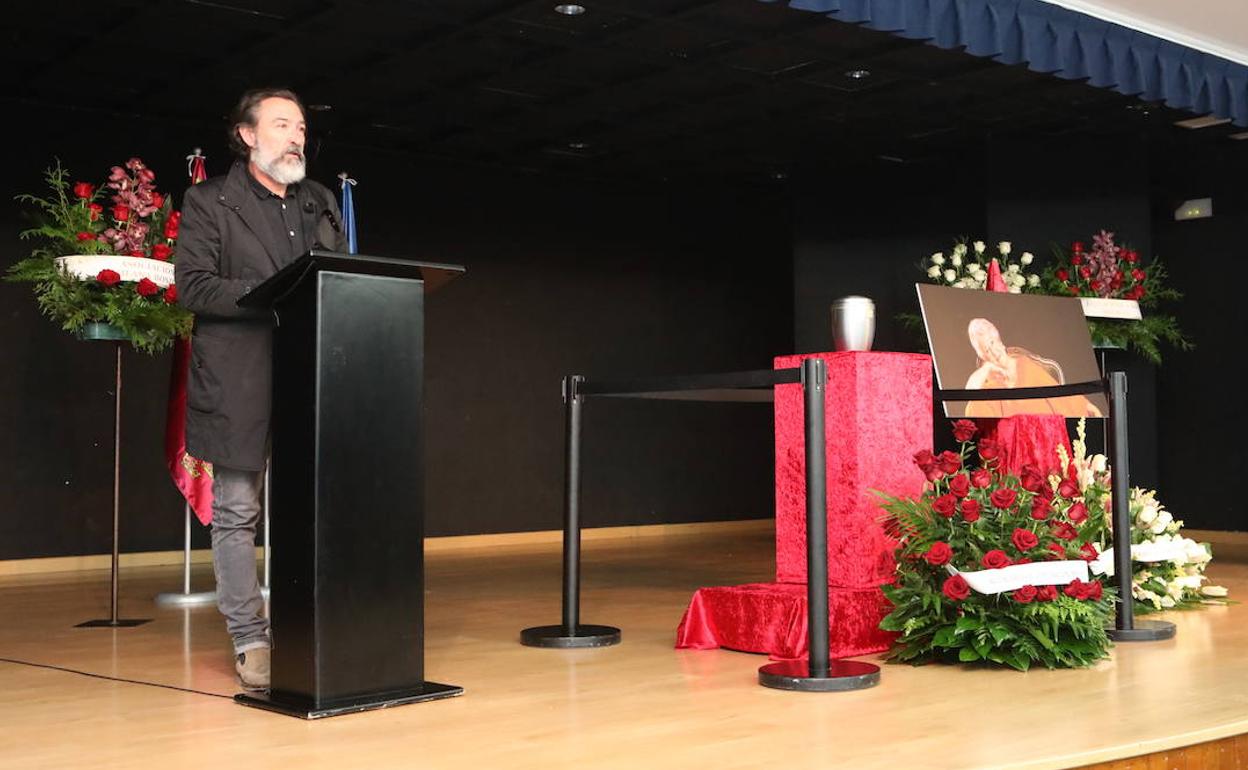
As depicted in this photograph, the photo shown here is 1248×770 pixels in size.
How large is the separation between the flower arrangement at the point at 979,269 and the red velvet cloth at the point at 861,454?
3.54 metres

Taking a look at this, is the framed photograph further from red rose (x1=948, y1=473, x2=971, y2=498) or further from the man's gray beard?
the man's gray beard

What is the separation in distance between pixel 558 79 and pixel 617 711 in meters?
4.37

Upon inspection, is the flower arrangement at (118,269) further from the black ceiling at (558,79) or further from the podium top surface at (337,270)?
the podium top surface at (337,270)

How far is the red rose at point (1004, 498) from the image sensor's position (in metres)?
3.50

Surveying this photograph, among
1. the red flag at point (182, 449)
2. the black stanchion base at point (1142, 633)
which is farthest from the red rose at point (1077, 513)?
the red flag at point (182, 449)

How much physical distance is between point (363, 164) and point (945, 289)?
365 cm

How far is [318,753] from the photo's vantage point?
8.08 ft

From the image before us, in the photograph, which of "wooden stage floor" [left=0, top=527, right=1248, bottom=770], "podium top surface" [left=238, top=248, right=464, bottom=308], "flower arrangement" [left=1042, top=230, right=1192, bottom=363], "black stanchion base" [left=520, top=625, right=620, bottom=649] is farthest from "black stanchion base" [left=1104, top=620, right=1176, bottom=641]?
"flower arrangement" [left=1042, top=230, right=1192, bottom=363]

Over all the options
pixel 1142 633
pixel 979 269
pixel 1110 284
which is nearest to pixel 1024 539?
pixel 1142 633

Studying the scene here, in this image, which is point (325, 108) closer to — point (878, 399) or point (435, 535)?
point (435, 535)

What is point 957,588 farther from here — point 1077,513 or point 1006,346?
point 1006,346

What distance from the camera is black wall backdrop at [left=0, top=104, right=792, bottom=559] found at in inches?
276

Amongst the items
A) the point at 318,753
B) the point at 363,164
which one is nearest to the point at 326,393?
the point at 318,753

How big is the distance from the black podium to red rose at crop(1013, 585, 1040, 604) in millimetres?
1448
